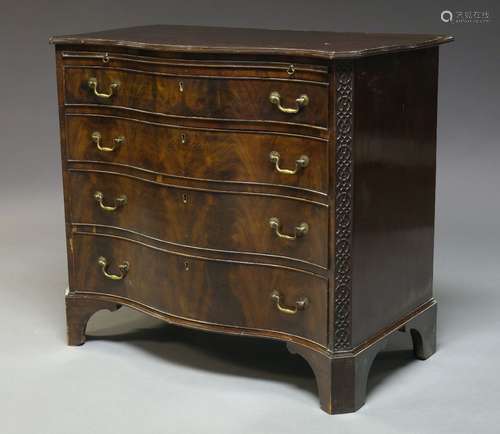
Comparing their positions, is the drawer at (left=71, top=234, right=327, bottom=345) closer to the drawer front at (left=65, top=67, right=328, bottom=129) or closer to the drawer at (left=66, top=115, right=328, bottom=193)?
the drawer at (left=66, top=115, right=328, bottom=193)

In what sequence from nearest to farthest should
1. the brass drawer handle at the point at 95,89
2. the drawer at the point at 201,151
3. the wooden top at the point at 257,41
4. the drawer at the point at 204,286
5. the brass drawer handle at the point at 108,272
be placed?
the wooden top at the point at 257,41, the drawer at the point at 201,151, the drawer at the point at 204,286, the brass drawer handle at the point at 95,89, the brass drawer handle at the point at 108,272

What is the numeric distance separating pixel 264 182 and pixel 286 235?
0.19 meters

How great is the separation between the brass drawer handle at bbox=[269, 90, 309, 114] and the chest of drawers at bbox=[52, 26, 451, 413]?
10 millimetres

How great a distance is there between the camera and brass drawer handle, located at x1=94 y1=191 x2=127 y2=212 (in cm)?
480

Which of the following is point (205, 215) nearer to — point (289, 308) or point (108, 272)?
point (289, 308)

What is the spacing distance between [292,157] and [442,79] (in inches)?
104

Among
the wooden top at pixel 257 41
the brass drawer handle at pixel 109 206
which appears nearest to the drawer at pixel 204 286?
the brass drawer handle at pixel 109 206

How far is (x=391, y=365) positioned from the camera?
15.7ft

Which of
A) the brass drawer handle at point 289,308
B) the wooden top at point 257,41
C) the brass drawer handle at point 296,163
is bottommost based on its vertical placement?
the brass drawer handle at point 289,308

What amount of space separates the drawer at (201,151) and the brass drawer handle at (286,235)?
13cm

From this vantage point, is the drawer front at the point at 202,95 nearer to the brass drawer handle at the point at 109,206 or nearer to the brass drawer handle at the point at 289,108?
the brass drawer handle at the point at 289,108

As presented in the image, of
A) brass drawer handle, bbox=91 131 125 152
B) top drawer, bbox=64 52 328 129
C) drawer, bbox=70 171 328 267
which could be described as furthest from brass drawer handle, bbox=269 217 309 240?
brass drawer handle, bbox=91 131 125 152

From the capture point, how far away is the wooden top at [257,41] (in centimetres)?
422

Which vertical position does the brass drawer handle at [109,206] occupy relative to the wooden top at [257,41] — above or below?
below
